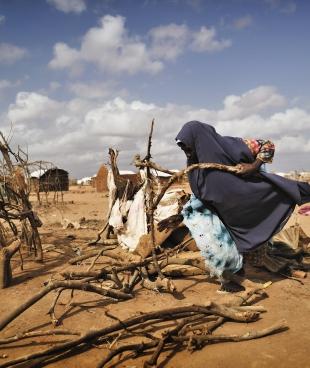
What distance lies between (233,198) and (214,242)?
0.53m

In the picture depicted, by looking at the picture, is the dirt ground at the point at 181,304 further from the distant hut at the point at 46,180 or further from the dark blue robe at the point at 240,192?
the distant hut at the point at 46,180

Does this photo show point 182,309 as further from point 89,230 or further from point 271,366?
point 89,230

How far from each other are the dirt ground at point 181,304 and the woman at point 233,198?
53 centimetres

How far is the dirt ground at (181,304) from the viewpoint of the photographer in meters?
2.99

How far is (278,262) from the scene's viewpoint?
509cm

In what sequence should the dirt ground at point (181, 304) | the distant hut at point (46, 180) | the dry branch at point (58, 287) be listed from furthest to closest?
the distant hut at point (46, 180) → the dry branch at point (58, 287) → the dirt ground at point (181, 304)

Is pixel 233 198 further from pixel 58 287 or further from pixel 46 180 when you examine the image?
pixel 46 180

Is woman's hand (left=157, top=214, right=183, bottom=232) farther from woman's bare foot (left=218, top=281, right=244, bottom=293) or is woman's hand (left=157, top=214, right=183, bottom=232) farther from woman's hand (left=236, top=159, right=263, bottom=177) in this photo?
woman's hand (left=236, top=159, right=263, bottom=177)

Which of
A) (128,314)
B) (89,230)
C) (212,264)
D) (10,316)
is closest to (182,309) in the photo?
(128,314)

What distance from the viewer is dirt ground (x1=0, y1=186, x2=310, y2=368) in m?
2.99

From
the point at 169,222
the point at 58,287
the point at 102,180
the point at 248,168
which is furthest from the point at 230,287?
the point at 102,180

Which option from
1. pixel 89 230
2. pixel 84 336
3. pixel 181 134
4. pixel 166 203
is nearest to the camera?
pixel 84 336

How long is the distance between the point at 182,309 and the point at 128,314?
767 mm

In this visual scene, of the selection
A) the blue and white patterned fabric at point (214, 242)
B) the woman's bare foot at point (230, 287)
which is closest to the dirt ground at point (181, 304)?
the woman's bare foot at point (230, 287)
